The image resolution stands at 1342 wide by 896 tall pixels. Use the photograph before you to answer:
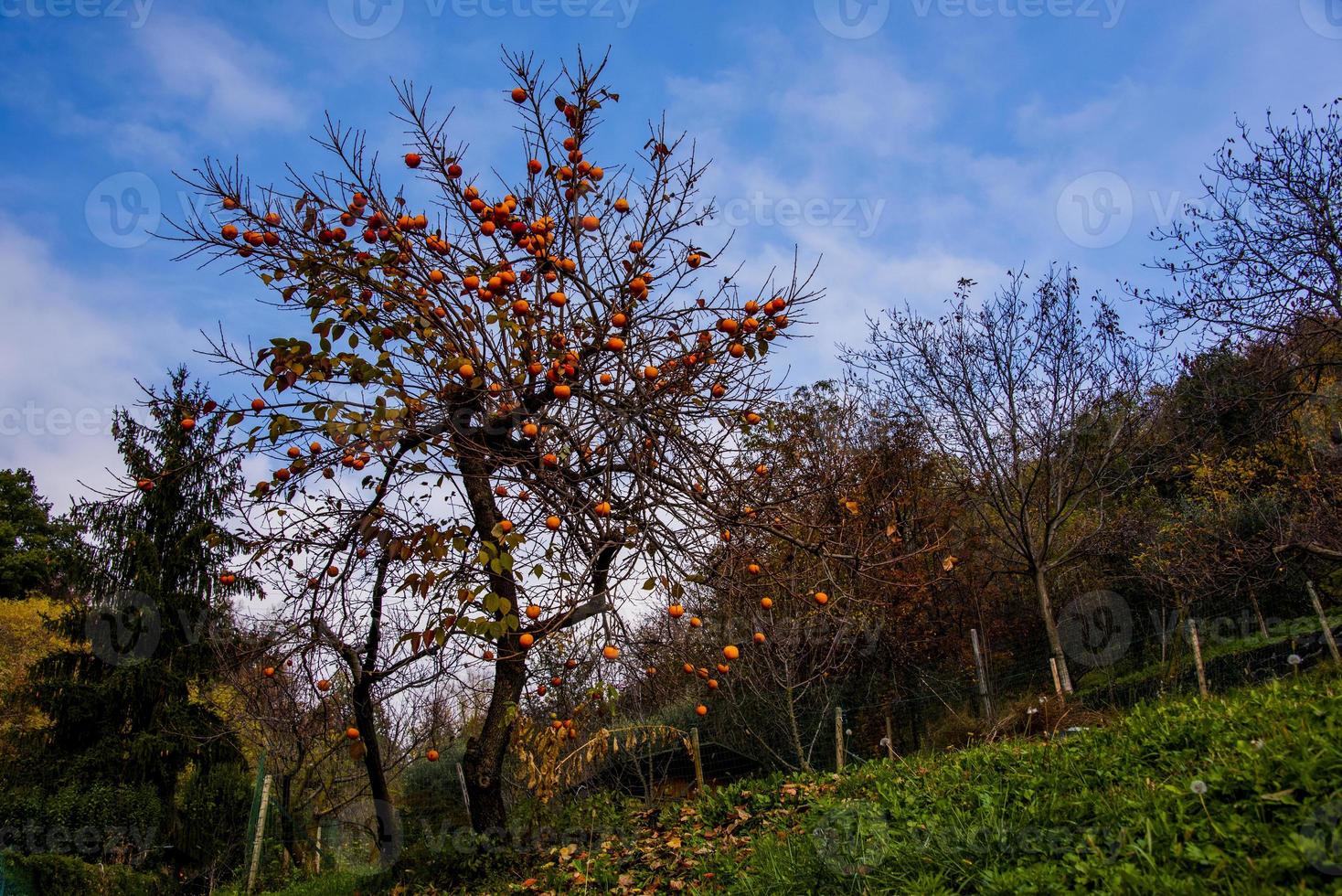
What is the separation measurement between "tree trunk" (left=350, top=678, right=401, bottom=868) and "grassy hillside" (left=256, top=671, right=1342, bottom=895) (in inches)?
24.0

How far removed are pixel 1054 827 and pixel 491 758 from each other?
3152 millimetres

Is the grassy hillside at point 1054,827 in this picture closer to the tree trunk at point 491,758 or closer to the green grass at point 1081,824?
the green grass at point 1081,824

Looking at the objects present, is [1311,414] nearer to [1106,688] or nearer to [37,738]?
[1106,688]

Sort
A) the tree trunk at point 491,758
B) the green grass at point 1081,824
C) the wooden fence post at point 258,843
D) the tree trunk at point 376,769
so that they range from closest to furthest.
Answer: the green grass at point 1081,824 < the tree trunk at point 491,758 < the tree trunk at point 376,769 < the wooden fence post at point 258,843

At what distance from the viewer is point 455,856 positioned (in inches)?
182

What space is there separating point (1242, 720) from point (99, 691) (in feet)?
49.3

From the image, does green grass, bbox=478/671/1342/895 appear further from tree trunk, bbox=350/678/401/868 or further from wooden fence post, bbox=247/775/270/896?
wooden fence post, bbox=247/775/270/896

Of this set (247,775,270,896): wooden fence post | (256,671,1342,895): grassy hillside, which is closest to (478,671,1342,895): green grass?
(256,671,1342,895): grassy hillside

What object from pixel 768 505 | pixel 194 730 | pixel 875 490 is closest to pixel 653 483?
pixel 768 505

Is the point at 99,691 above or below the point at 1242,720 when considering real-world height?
above

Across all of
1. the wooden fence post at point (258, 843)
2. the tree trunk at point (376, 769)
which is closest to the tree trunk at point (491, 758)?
the tree trunk at point (376, 769)

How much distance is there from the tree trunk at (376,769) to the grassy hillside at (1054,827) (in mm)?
609

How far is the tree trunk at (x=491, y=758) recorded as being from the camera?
169 inches

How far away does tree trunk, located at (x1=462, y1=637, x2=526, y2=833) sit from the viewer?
14.1ft
